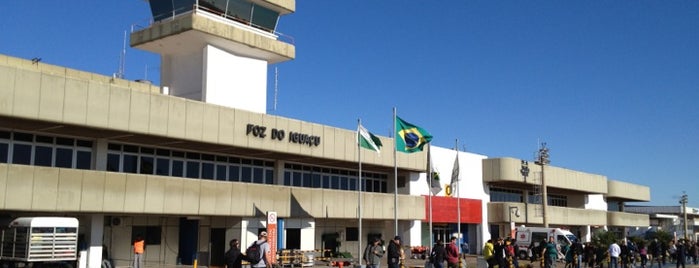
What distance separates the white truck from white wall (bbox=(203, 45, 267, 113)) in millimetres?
13398

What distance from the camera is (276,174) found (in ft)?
132

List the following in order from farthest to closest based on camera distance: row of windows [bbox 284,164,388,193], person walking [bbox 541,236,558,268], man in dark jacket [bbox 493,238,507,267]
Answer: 1. row of windows [bbox 284,164,388,193]
2. person walking [bbox 541,236,558,268]
3. man in dark jacket [bbox 493,238,507,267]

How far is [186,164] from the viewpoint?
35531mm

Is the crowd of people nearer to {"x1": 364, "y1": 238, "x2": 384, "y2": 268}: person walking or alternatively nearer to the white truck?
{"x1": 364, "y1": 238, "x2": 384, "y2": 268}: person walking

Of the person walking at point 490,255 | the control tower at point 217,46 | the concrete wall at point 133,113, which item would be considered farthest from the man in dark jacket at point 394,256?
the control tower at point 217,46


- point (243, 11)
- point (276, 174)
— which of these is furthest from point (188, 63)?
point (276, 174)

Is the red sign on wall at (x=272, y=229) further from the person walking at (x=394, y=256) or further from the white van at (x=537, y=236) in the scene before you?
the white van at (x=537, y=236)

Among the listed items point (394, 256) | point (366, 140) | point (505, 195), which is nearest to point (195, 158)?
point (366, 140)

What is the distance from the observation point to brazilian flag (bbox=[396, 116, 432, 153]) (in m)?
35.1

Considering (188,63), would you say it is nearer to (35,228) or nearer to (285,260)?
(285,260)

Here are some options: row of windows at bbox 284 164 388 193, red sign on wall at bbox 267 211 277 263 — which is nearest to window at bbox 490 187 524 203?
row of windows at bbox 284 164 388 193

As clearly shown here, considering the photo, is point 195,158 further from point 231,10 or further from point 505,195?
point 505,195

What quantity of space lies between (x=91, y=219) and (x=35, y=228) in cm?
524

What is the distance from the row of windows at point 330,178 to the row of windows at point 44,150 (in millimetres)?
12939
